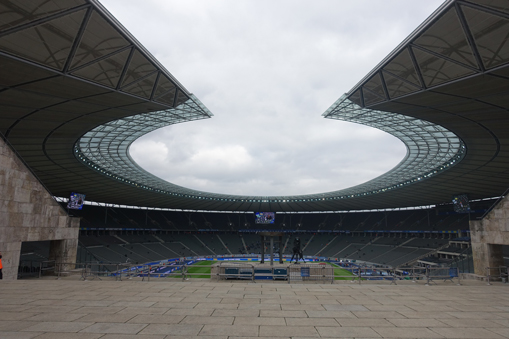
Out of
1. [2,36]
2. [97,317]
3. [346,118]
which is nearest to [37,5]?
[2,36]

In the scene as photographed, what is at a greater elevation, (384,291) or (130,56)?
(130,56)

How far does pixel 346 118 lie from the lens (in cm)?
2875

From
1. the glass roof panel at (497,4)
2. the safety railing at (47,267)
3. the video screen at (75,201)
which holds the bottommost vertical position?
the safety railing at (47,267)

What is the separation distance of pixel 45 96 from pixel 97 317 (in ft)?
50.0

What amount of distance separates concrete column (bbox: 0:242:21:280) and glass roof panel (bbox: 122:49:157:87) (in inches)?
414

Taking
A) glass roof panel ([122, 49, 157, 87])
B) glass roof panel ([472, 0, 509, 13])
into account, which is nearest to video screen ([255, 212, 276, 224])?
glass roof panel ([122, 49, 157, 87])

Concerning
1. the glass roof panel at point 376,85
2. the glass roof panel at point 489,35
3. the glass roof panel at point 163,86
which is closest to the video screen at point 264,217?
the glass roof panel at point 163,86

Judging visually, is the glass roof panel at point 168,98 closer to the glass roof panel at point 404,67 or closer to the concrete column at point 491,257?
the glass roof panel at point 404,67

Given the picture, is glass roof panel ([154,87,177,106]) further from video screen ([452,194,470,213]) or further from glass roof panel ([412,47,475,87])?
video screen ([452,194,470,213])

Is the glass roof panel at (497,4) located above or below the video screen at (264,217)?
above

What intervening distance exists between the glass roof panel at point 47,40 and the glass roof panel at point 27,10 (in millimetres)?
391

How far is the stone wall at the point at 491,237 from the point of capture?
1844cm

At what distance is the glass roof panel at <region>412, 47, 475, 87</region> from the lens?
1483 centimetres

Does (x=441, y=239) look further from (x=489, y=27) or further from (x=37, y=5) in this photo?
(x=37, y=5)
